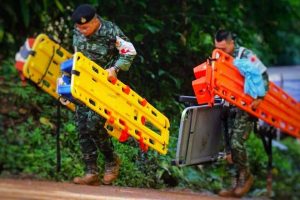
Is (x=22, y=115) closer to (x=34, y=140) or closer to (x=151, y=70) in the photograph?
(x=34, y=140)

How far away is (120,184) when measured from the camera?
601 centimetres

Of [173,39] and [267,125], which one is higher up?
[173,39]

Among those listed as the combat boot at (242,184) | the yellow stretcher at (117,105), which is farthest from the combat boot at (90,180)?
the combat boot at (242,184)

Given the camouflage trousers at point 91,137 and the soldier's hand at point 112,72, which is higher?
the soldier's hand at point 112,72

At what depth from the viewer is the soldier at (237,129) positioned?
637 centimetres

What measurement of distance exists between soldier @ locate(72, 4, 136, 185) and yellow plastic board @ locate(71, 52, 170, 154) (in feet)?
0.42

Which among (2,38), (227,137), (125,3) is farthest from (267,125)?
(2,38)

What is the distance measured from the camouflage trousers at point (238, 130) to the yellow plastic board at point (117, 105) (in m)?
0.96

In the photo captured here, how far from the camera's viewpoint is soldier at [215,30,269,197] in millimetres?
6367

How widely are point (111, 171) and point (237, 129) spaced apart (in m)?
1.45

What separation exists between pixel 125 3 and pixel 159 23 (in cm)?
45

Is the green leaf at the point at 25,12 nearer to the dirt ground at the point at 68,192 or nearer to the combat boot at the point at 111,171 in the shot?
the dirt ground at the point at 68,192

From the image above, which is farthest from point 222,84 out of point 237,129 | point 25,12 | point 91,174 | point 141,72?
point 25,12

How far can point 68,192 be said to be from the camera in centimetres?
539
